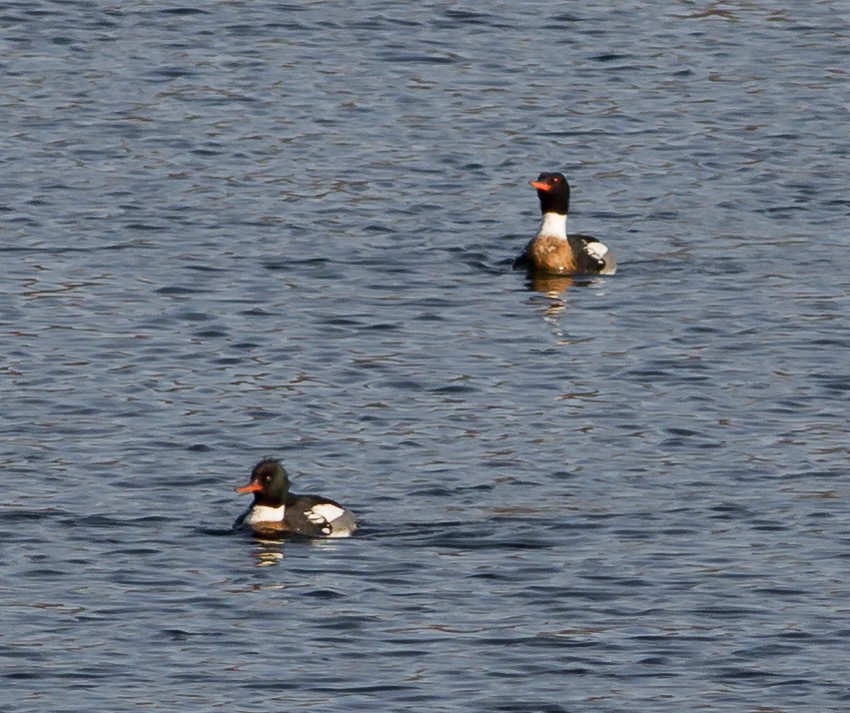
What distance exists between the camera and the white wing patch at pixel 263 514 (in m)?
18.2

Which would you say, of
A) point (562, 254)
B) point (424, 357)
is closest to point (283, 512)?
point (424, 357)

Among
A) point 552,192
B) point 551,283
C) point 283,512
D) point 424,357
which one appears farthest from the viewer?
point 552,192

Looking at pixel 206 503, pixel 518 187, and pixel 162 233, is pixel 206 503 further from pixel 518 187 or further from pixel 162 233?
pixel 518 187

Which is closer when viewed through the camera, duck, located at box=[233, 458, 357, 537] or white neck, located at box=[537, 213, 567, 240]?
duck, located at box=[233, 458, 357, 537]

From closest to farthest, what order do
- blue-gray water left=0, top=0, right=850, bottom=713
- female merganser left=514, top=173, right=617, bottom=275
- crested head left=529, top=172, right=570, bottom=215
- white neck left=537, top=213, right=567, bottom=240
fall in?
blue-gray water left=0, top=0, right=850, bottom=713
female merganser left=514, top=173, right=617, bottom=275
white neck left=537, top=213, right=567, bottom=240
crested head left=529, top=172, right=570, bottom=215

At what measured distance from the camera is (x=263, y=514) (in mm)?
18297

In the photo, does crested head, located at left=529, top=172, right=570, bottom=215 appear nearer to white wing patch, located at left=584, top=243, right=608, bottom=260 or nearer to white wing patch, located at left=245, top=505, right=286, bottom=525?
white wing patch, located at left=584, top=243, right=608, bottom=260

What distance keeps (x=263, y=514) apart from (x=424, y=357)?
5030 mm

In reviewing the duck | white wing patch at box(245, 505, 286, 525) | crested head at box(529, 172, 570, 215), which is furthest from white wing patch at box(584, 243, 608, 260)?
white wing patch at box(245, 505, 286, 525)

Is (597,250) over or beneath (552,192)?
beneath

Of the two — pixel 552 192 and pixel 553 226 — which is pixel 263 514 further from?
pixel 552 192

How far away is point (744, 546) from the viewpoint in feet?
59.2

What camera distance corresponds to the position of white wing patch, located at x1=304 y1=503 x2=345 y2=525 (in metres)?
18.0

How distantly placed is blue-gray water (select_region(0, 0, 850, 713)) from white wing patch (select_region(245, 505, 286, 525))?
→ 0.29 meters
